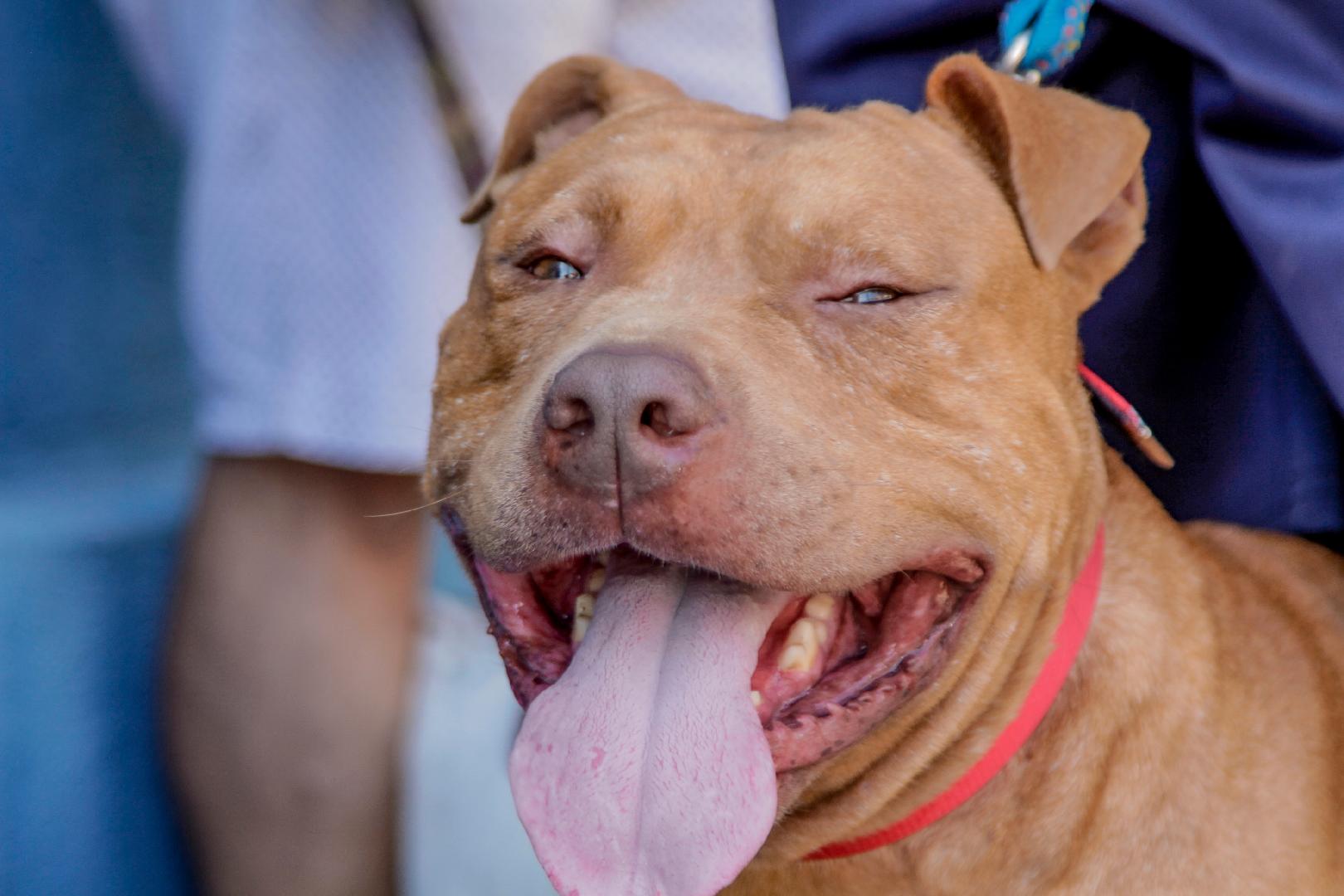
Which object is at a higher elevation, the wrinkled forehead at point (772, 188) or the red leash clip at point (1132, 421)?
the wrinkled forehead at point (772, 188)

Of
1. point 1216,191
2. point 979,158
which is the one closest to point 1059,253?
point 979,158

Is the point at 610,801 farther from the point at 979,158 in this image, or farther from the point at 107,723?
the point at 107,723

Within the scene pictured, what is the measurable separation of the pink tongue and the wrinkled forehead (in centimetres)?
77

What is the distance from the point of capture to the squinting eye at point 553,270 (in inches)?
109

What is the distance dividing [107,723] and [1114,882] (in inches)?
111

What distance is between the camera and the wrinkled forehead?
2561mm

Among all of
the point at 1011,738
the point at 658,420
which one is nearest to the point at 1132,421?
the point at 1011,738

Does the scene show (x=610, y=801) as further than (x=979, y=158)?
No

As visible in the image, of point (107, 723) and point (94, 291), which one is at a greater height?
point (94, 291)

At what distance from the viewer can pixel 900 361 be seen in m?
2.49

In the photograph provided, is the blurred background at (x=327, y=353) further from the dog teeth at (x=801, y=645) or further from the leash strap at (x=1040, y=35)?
the dog teeth at (x=801, y=645)

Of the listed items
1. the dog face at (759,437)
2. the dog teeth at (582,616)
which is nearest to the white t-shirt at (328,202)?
the dog face at (759,437)

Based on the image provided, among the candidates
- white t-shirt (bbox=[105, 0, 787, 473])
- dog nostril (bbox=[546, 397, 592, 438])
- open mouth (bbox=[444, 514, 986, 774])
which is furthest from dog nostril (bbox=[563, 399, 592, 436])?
white t-shirt (bbox=[105, 0, 787, 473])

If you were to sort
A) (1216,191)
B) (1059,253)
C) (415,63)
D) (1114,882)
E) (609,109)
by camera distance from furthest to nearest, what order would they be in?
(415,63)
(609,109)
(1216,191)
(1059,253)
(1114,882)
